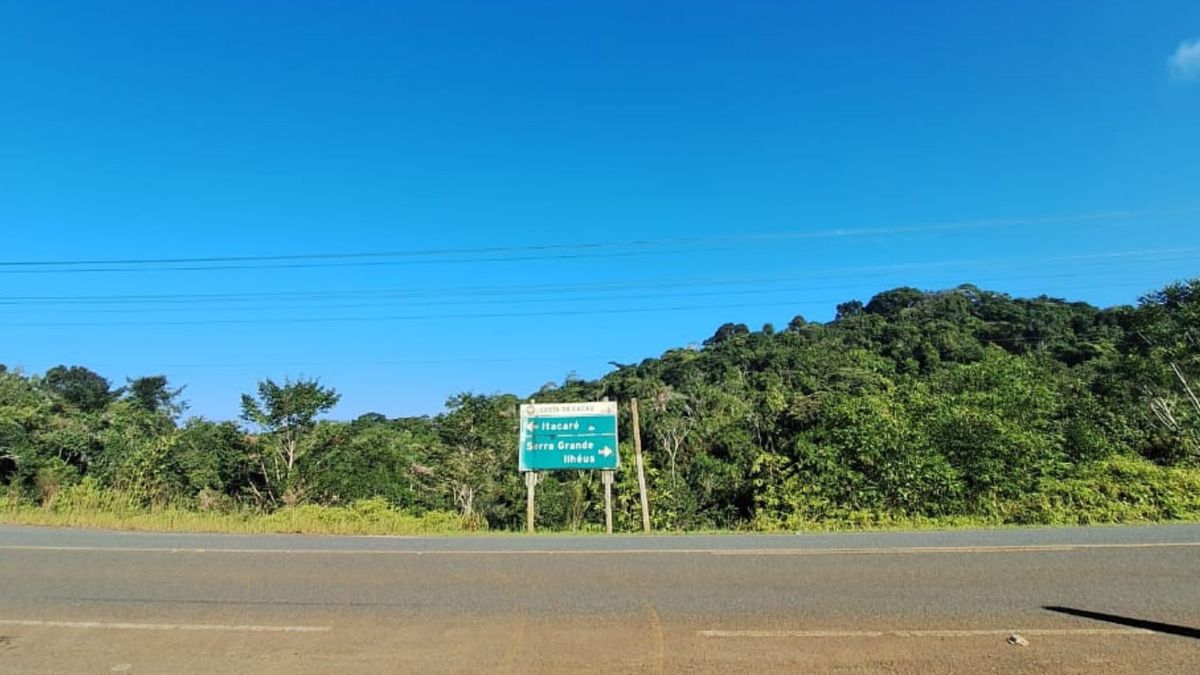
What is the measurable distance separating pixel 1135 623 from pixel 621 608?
409 cm

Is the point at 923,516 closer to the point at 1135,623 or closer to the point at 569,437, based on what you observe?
the point at 569,437

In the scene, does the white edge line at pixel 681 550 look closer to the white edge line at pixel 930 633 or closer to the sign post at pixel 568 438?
the white edge line at pixel 930 633

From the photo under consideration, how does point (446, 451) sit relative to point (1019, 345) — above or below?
below

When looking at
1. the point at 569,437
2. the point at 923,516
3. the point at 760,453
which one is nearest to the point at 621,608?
the point at 569,437

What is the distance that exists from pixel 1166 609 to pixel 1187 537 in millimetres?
5439

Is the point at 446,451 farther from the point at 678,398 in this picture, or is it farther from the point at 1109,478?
the point at 1109,478

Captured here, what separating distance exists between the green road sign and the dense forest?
2291mm

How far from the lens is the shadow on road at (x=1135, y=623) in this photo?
512 centimetres

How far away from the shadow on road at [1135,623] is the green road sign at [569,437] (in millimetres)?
10516

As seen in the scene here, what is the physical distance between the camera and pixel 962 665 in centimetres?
458

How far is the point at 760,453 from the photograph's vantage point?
1947 cm

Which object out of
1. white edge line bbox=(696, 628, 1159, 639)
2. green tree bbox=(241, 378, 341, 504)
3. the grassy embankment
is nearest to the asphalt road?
white edge line bbox=(696, 628, 1159, 639)

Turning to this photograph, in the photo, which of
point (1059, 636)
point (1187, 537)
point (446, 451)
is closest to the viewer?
point (1059, 636)

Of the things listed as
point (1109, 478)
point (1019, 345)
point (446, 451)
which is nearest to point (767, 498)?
point (1109, 478)
